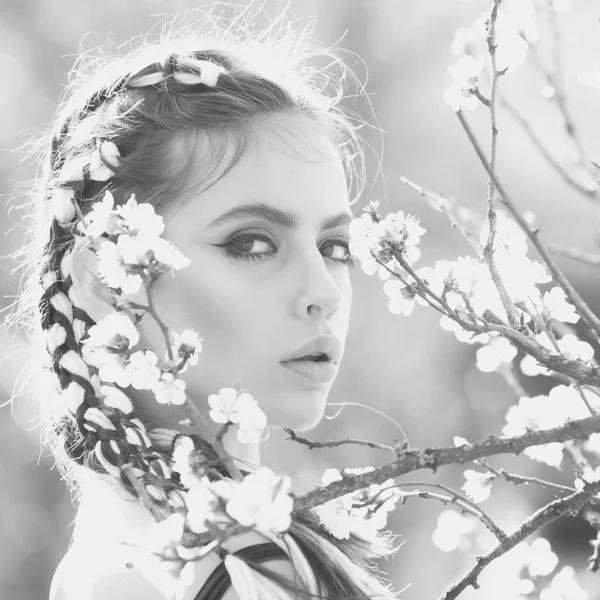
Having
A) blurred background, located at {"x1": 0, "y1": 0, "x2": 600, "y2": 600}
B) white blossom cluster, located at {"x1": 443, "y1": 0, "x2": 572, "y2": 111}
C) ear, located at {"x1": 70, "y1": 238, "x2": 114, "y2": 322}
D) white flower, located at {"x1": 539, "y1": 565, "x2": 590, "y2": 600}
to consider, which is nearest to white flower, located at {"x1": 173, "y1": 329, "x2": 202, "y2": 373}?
white blossom cluster, located at {"x1": 443, "y1": 0, "x2": 572, "y2": 111}

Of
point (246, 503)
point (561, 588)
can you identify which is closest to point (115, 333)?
point (246, 503)

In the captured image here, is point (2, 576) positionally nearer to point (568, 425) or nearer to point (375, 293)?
point (375, 293)

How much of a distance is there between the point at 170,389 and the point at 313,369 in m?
0.33

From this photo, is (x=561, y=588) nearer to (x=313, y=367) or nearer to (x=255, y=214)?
(x=313, y=367)

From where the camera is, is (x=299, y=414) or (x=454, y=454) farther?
(x=299, y=414)

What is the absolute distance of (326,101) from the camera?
3.41 feet

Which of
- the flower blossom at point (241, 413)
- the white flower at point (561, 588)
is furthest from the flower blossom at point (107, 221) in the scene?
the white flower at point (561, 588)

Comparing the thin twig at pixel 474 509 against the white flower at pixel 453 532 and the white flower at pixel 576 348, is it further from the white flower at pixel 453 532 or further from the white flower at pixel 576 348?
the white flower at pixel 453 532

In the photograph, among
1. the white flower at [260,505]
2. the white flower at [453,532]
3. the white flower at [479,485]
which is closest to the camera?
the white flower at [260,505]

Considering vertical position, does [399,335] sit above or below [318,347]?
above

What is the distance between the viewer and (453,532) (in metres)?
0.91

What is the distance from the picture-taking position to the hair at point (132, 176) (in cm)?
79

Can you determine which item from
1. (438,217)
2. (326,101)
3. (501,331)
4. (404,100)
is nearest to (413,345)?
(438,217)

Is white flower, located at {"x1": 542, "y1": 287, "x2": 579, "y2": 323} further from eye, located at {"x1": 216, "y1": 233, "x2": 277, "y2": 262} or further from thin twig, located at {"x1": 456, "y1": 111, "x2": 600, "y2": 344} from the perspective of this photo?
eye, located at {"x1": 216, "y1": 233, "x2": 277, "y2": 262}
